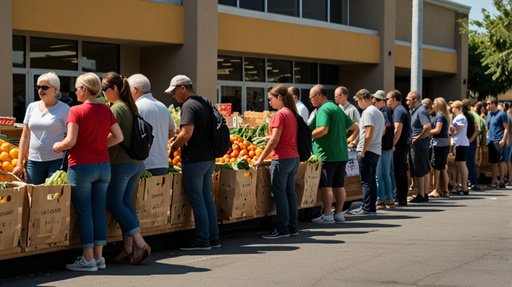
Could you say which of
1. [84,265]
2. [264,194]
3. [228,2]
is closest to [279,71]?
[228,2]

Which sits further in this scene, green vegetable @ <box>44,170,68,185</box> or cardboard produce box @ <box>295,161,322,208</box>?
cardboard produce box @ <box>295,161,322,208</box>

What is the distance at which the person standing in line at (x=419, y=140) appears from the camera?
16.3 metres

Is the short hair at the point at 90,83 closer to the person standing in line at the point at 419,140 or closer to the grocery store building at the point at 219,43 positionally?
the grocery store building at the point at 219,43

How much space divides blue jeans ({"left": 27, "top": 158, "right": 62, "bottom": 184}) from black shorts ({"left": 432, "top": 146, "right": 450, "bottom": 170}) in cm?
978

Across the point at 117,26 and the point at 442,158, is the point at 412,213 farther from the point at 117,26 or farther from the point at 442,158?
the point at 117,26

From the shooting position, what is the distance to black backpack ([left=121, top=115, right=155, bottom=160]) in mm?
9148

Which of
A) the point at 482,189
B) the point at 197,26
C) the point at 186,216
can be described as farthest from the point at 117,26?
the point at 186,216

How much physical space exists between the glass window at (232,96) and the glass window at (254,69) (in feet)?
1.94

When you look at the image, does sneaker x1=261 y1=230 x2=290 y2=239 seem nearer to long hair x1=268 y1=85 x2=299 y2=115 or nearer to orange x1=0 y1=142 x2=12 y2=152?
long hair x1=268 y1=85 x2=299 y2=115

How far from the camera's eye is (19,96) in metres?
19.5

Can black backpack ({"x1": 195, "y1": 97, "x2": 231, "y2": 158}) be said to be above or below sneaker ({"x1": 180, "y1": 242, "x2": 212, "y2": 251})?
above

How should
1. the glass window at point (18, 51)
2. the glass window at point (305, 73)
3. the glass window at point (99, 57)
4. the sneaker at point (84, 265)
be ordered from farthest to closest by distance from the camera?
the glass window at point (305, 73) → the glass window at point (99, 57) → the glass window at point (18, 51) → the sneaker at point (84, 265)

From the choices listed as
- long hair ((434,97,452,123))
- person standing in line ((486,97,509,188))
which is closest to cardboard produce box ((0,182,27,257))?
long hair ((434,97,452,123))

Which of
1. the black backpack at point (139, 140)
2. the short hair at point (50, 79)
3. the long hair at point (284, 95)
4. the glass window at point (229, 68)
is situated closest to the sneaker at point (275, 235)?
the long hair at point (284, 95)
